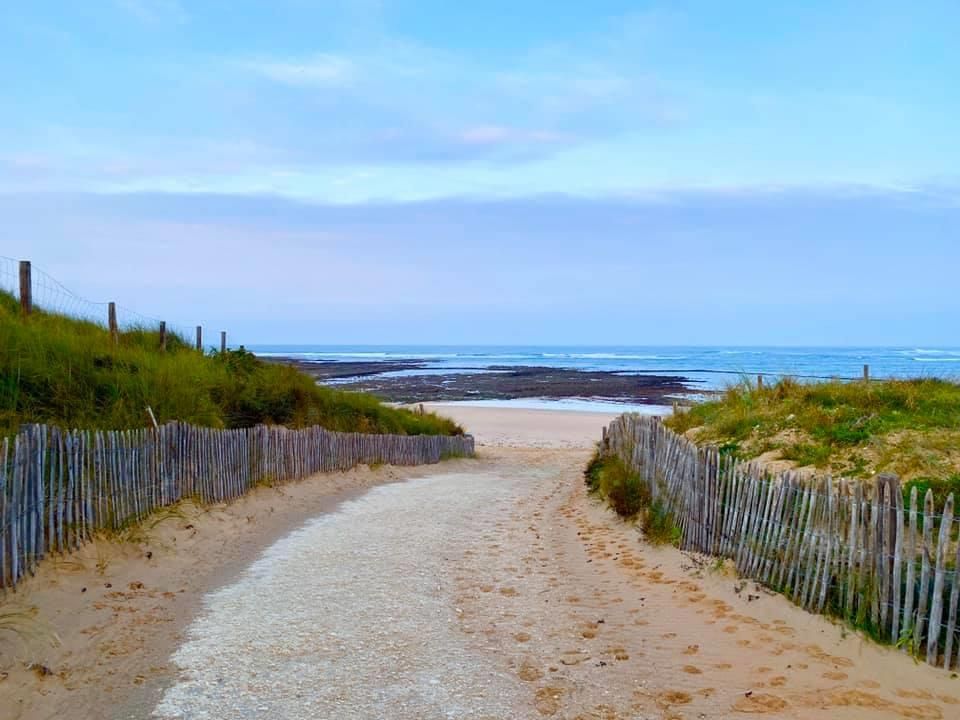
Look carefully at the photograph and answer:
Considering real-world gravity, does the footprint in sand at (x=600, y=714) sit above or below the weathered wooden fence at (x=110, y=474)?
below

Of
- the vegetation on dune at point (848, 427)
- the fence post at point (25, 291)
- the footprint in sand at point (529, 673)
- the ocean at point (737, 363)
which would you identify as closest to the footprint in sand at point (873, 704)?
the footprint in sand at point (529, 673)

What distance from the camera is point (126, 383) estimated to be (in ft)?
34.1

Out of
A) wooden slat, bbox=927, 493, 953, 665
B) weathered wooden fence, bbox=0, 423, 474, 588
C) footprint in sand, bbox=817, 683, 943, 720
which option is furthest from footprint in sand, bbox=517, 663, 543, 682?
weathered wooden fence, bbox=0, 423, 474, 588

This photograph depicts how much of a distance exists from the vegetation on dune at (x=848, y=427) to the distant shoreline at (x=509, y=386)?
101 feet

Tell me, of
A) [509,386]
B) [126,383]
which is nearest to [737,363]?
[509,386]

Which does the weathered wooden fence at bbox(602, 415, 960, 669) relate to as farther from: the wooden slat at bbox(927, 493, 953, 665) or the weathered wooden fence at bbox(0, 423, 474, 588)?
the weathered wooden fence at bbox(0, 423, 474, 588)

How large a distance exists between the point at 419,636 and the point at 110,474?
376 cm

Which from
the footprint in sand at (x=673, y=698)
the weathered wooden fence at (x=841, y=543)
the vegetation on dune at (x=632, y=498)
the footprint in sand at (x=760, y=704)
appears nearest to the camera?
the footprint in sand at (x=760, y=704)

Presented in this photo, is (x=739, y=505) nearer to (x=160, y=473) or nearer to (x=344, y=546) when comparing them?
(x=344, y=546)

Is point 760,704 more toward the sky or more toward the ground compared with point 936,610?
more toward the ground

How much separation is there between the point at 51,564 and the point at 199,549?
2.12 meters

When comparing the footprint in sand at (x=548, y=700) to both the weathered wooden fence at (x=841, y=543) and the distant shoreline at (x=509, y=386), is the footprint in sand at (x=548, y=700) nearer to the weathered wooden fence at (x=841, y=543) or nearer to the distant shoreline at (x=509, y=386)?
the weathered wooden fence at (x=841, y=543)

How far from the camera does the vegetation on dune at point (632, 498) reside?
9.12 metres

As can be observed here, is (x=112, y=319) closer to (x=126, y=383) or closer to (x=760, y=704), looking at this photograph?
(x=126, y=383)
